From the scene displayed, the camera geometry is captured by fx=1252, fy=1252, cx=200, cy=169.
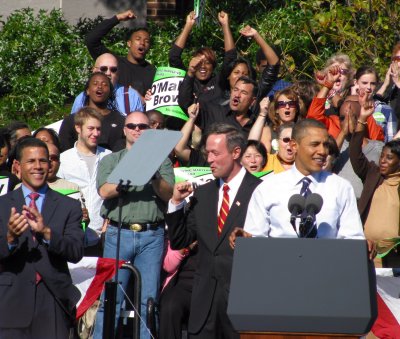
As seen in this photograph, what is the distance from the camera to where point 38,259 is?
9992 mm

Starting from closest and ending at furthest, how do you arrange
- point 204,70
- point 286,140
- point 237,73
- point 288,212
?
point 288,212 → point 286,140 → point 237,73 → point 204,70

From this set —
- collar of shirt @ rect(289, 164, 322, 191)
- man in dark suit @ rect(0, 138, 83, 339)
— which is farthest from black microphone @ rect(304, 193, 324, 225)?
man in dark suit @ rect(0, 138, 83, 339)

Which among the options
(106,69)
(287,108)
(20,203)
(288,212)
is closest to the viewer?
(288,212)

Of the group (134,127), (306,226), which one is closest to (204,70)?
(134,127)

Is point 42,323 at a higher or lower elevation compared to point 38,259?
lower

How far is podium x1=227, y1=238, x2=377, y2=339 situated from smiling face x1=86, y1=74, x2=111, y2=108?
5669mm

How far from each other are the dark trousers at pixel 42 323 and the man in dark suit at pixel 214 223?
3.77ft

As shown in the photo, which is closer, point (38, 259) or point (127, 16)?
point (38, 259)

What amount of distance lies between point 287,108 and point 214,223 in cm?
257

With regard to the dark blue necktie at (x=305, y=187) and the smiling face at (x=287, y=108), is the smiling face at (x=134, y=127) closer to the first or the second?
the smiling face at (x=287, y=108)

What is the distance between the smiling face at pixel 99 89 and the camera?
1342cm

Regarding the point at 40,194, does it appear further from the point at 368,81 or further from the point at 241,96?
the point at 368,81

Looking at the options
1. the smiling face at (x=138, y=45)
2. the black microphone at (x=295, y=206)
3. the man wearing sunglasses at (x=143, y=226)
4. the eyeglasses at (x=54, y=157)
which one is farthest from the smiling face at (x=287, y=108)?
the black microphone at (x=295, y=206)

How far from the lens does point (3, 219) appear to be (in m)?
10.0
